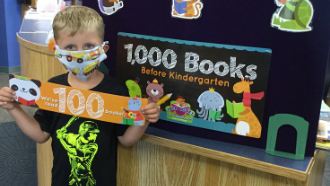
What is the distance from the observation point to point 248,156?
88 cm

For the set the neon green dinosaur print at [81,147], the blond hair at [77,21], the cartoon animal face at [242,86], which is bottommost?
the neon green dinosaur print at [81,147]

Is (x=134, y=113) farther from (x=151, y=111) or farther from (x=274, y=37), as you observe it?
(x=274, y=37)

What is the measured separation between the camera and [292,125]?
0.87 metres

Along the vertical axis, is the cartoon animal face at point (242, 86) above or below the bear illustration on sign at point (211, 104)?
above

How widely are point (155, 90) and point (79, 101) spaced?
263 millimetres

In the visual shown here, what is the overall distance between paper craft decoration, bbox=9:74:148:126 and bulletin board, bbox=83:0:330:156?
0.24m

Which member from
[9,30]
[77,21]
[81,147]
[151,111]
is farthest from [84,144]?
[9,30]

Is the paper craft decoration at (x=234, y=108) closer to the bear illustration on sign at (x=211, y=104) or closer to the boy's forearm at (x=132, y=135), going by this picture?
the bear illustration on sign at (x=211, y=104)

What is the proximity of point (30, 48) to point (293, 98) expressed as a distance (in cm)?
124

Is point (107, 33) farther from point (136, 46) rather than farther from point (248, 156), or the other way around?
point (248, 156)

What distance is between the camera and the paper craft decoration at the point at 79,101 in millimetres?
936

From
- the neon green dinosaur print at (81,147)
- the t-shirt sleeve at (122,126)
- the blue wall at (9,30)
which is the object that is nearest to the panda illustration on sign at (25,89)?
the neon green dinosaur print at (81,147)

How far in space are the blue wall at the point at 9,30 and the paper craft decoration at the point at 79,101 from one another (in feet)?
12.7

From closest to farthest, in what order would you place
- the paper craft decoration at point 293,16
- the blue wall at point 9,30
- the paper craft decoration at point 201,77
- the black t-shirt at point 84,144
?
the paper craft decoration at point 293,16 → the paper craft decoration at point 201,77 → the black t-shirt at point 84,144 → the blue wall at point 9,30
